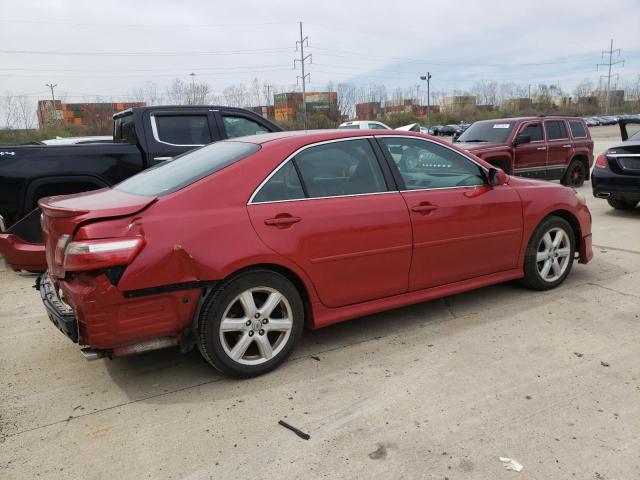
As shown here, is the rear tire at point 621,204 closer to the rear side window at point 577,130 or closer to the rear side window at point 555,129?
the rear side window at point 555,129

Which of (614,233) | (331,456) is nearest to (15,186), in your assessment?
(331,456)

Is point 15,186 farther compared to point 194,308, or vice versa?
point 15,186

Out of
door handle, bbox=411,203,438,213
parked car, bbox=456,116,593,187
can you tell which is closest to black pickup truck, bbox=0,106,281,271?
door handle, bbox=411,203,438,213

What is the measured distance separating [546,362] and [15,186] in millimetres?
5281

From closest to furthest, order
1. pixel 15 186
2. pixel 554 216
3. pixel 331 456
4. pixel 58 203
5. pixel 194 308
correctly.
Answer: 1. pixel 331 456
2. pixel 194 308
3. pixel 58 203
4. pixel 554 216
5. pixel 15 186

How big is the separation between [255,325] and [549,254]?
116 inches

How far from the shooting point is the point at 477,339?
3775 millimetres

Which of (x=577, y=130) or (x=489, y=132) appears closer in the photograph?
(x=489, y=132)

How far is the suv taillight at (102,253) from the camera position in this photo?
9.07 ft

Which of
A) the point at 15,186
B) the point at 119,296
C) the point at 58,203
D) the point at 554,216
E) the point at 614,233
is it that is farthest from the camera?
the point at 614,233

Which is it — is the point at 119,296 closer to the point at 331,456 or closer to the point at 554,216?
the point at 331,456

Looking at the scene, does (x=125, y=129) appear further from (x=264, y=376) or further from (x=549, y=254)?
(x=549, y=254)

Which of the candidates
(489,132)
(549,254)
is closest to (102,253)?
(549,254)

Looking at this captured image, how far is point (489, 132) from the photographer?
11312 millimetres
